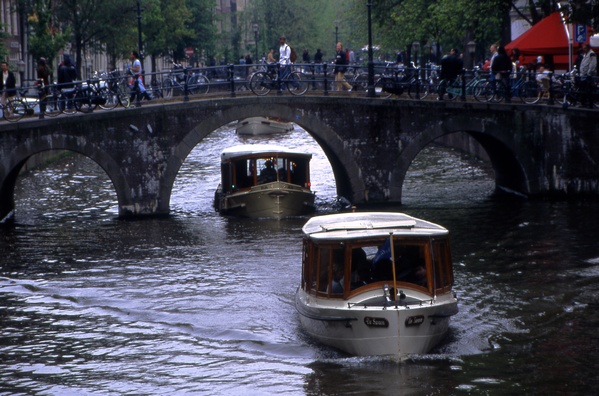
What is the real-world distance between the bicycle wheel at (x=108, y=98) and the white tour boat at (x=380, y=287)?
16537 mm

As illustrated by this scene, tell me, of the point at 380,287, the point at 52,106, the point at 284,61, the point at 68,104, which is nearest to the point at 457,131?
the point at 284,61

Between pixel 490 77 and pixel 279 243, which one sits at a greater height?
pixel 490 77

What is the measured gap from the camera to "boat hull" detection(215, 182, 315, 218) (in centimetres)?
3425

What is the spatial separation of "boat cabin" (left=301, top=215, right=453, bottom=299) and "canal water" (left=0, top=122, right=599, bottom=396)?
1140mm

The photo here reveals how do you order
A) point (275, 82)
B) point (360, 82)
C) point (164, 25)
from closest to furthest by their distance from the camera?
point (275, 82) → point (360, 82) → point (164, 25)

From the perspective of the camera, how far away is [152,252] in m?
28.4

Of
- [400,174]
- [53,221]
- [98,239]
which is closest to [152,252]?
[98,239]

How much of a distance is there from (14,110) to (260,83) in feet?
24.3

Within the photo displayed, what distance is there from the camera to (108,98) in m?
34.3

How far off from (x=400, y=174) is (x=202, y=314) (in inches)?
560

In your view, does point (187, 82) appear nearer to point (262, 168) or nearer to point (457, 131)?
point (262, 168)

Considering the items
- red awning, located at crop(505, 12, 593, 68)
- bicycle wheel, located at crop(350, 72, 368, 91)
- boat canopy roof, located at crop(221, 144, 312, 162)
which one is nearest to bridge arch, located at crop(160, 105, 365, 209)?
boat canopy roof, located at crop(221, 144, 312, 162)

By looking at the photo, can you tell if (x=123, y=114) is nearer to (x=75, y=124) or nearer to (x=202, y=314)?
(x=75, y=124)

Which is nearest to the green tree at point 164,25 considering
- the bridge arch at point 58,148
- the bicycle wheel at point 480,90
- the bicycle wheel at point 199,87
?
the bicycle wheel at point 199,87
